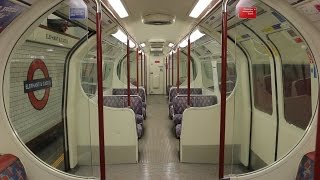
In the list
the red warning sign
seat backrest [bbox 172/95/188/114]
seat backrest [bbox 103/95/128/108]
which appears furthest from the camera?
seat backrest [bbox 172/95/188/114]

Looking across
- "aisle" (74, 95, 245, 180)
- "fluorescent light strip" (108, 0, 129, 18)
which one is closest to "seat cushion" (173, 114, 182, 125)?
"aisle" (74, 95, 245, 180)

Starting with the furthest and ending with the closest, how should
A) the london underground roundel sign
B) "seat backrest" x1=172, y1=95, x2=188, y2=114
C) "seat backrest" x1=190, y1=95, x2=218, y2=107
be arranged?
1. "seat backrest" x1=172, y1=95, x2=188, y2=114
2. "seat backrest" x1=190, y1=95, x2=218, y2=107
3. the london underground roundel sign

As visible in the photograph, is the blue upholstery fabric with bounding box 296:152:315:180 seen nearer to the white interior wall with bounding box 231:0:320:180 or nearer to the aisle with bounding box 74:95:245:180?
the white interior wall with bounding box 231:0:320:180

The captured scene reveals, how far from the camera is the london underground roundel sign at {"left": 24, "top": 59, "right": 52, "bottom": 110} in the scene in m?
4.05

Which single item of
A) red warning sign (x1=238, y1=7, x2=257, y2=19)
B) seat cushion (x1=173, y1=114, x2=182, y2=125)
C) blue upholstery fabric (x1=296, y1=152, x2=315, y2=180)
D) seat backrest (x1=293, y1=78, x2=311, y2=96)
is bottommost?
seat cushion (x1=173, y1=114, x2=182, y2=125)

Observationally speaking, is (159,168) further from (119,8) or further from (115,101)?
(119,8)

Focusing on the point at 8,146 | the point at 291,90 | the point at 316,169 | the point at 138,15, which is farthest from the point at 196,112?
the point at 316,169

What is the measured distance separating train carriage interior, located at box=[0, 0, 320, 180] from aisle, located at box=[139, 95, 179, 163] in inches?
1.6

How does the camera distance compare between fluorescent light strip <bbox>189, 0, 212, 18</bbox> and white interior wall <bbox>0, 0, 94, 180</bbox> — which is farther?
fluorescent light strip <bbox>189, 0, 212, 18</bbox>

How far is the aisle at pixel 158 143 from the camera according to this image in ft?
18.6

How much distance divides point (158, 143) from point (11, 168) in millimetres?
4349

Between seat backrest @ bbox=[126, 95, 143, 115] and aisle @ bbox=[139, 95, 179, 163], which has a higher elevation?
seat backrest @ bbox=[126, 95, 143, 115]

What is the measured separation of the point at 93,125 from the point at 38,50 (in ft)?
5.24

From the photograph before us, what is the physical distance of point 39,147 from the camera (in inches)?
178
